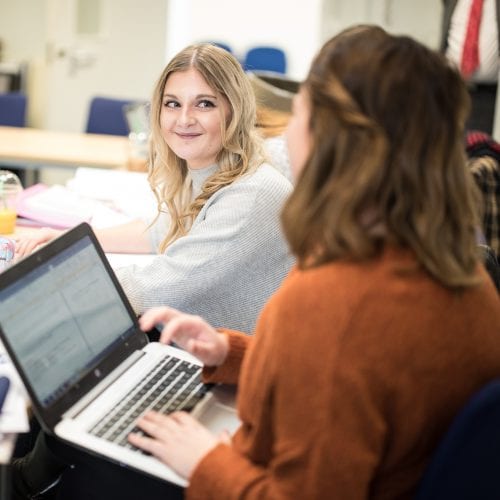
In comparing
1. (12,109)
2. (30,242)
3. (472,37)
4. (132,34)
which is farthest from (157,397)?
(132,34)

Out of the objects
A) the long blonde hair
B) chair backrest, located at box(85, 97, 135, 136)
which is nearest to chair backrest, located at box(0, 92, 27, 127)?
chair backrest, located at box(85, 97, 135, 136)

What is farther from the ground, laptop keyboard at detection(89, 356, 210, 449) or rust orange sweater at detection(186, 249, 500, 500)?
rust orange sweater at detection(186, 249, 500, 500)

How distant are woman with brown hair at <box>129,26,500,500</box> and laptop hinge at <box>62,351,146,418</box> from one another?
0.98 ft

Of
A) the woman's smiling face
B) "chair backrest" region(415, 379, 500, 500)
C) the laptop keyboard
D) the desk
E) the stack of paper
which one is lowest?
the stack of paper

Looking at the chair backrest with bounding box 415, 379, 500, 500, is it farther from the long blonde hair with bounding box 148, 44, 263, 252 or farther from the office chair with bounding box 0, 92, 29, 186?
the office chair with bounding box 0, 92, 29, 186

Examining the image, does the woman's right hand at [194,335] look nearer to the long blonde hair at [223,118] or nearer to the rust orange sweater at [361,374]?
the rust orange sweater at [361,374]

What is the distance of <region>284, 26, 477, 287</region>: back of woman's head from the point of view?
900 mm

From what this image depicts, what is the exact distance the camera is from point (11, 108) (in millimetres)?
4344

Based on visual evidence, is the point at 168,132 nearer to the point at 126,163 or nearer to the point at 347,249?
the point at 347,249

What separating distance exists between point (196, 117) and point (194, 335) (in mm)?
753

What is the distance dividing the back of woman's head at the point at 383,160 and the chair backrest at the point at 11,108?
370 centimetres

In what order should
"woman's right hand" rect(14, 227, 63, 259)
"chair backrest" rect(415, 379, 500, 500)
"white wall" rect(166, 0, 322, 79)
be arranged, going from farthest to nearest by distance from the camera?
"white wall" rect(166, 0, 322, 79) → "woman's right hand" rect(14, 227, 63, 259) → "chair backrest" rect(415, 379, 500, 500)

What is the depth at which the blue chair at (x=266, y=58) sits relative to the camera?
5.32 m

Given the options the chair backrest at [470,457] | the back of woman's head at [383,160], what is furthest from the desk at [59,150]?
the chair backrest at [470,457]
